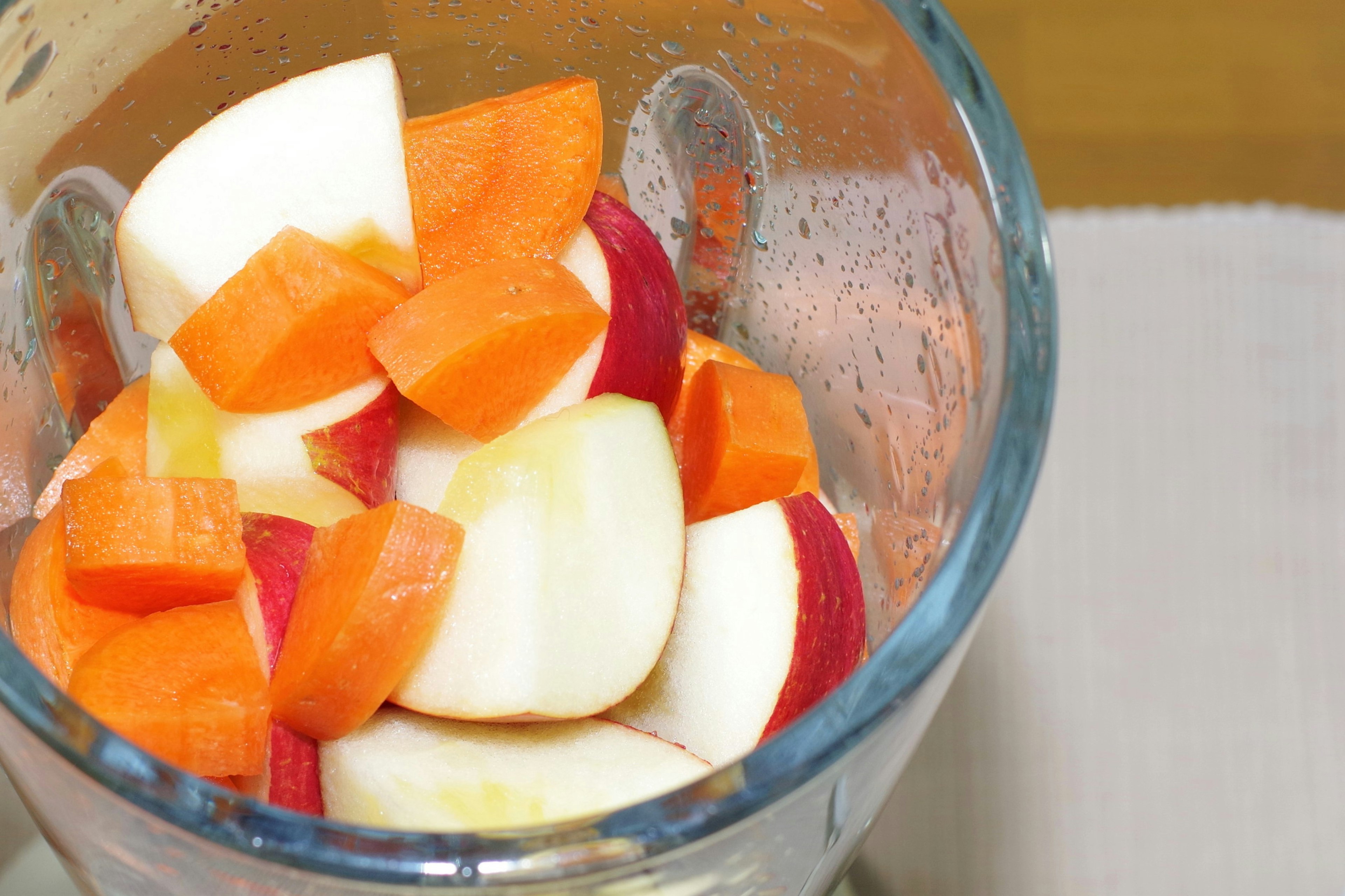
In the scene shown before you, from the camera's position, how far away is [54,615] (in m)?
0.41

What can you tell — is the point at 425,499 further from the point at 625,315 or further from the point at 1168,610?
the point at 1168,610

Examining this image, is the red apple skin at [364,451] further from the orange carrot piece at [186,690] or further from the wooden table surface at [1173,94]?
the wooden table surface at [1173,94]

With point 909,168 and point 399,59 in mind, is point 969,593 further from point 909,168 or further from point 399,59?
point 399,59

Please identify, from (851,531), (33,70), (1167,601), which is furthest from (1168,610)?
(33,70)

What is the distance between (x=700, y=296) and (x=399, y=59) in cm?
17

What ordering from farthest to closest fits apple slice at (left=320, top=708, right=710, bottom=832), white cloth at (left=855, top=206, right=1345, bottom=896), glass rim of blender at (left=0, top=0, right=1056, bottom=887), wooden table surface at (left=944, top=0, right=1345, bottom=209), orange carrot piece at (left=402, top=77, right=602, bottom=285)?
wooden table surface at (left=944, top=0, right=1345, bottom=209) → white cloth at (left=855, top=206, right=1345, bottom=896) → orange carrot piece at (left=402, top=77, right=602, bottom=285) → apple slice at (left=320, top=708, right=710, bottom=832) → glass rim of blender at (left=0, top=0, right=1056, bottom=887)

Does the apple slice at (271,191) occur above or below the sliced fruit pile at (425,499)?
above

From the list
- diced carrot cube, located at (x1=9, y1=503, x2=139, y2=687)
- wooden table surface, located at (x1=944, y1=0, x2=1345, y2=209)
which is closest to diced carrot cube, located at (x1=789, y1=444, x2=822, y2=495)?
diced carrot cube, located at (x1=9, y1=503, x2=139, y2=687)

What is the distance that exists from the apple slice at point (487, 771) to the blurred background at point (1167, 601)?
0.27 metres

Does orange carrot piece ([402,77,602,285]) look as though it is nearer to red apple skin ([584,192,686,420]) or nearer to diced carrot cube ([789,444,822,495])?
red apple skin ([584,192,686,420])

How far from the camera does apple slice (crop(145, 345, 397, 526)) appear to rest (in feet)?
1.46

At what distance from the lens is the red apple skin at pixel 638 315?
470 mm

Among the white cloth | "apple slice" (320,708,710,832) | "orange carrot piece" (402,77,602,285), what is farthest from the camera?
the white cloth

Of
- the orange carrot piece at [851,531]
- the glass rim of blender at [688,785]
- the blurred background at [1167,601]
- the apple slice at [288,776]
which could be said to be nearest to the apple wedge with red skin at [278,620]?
the apple slice at [288,776]
